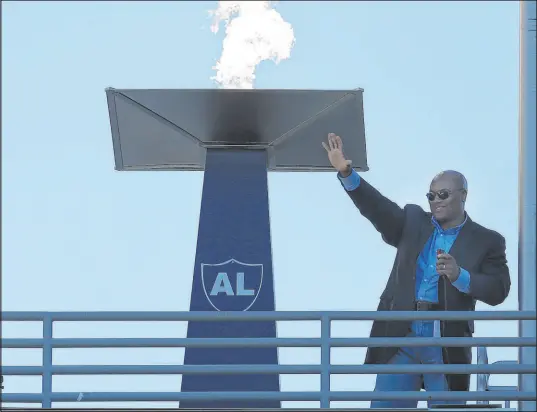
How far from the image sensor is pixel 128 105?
41.5ft

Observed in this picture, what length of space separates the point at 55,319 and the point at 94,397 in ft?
A: 1.96

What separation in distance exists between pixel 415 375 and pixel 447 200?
4.45 feet

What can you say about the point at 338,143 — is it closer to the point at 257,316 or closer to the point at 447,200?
the point at 447,200

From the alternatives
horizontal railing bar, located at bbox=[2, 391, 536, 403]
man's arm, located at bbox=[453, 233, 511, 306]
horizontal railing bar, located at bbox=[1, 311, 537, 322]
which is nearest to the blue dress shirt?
man's arm, located at bbox=[453, 233, 511, 306]

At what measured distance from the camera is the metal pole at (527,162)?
8695 mm

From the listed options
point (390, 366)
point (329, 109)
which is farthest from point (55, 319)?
point (329, 109)

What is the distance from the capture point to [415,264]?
37.9 feet

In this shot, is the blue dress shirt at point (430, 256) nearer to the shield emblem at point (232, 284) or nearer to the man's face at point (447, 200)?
the man's face at point (447, 200)

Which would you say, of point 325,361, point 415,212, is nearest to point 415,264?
point 415,212

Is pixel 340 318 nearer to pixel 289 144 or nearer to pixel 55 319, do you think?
pixel 55 319

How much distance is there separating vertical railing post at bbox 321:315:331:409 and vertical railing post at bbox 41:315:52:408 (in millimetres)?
1850

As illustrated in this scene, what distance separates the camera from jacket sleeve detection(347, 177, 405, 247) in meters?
11.7

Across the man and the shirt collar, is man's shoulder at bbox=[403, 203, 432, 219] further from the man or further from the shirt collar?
the shirt collar

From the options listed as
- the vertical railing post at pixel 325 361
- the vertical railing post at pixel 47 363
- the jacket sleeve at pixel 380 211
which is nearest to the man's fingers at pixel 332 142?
the jacket sleeve at pixel 380 211
